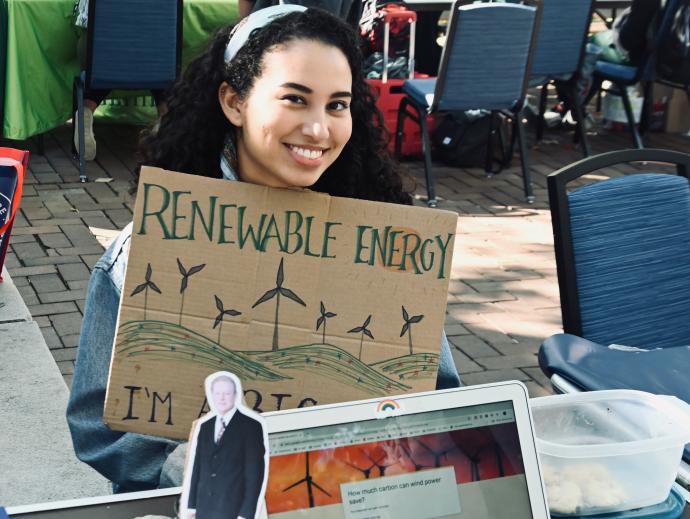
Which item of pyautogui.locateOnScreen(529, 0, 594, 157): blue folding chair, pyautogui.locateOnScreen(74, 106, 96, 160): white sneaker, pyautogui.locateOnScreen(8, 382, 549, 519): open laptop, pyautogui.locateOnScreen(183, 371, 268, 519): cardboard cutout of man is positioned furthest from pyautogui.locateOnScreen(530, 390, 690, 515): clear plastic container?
pyautogui.locateOnScreen(529, 0, 594, 157): blue folding chair

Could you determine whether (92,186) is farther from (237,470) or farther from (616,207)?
(237,470)

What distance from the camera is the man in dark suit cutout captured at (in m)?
1.27

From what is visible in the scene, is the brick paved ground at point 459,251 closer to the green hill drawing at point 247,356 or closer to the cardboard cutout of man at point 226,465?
the green hill drawing at point 247,356

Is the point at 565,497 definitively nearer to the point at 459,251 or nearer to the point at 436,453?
the point at 436,453

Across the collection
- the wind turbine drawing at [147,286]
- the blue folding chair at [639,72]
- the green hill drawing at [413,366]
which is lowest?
the blue folding chair at [639,72]

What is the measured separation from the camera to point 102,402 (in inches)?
75.8

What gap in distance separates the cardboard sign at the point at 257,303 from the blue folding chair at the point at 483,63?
176 inches

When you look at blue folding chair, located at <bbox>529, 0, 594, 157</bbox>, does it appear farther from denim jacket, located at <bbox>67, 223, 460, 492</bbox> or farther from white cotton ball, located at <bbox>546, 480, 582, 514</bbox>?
white cotton ball, located at <bbox>546, 480, 582, 514</bbox>

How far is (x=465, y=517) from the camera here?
4.83 feet

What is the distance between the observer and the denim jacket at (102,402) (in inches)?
73.7

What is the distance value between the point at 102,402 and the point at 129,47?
14.9ft

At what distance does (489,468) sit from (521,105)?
5.18 metres

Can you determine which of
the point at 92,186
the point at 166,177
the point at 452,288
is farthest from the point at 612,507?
→ the point at 92,186

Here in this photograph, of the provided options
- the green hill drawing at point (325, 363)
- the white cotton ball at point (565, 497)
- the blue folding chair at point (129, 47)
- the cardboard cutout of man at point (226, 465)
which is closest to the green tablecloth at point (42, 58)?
the blue folding chair at point (129, 47)
